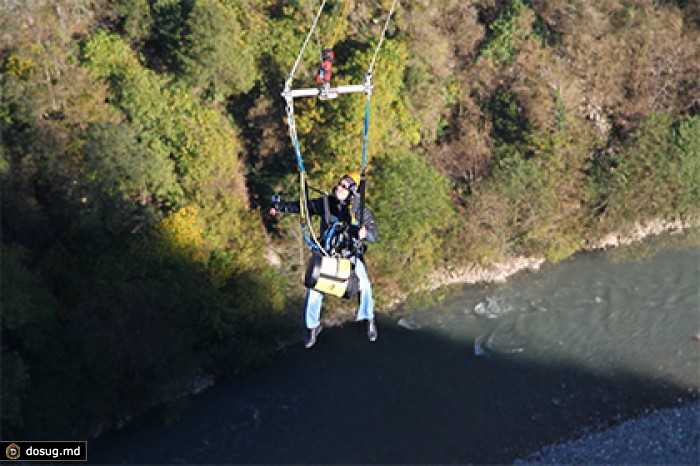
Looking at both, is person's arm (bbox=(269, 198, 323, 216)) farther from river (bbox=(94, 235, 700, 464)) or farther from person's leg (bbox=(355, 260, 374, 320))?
river (bbox=(94, 235, 700, 464))

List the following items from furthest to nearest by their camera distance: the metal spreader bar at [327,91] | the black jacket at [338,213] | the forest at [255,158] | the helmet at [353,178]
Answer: the forest at [255,158] < the black jacket at [338,213] < the helmet at [353,178] < the metal spreader bar at [327,91]

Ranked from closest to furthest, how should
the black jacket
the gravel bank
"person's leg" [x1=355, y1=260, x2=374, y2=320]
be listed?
the black jacket, "person's leg" [x1=355, y1=260, x2=374, y2=320], the gravel bank

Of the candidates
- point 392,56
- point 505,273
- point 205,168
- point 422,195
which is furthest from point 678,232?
point 205,168

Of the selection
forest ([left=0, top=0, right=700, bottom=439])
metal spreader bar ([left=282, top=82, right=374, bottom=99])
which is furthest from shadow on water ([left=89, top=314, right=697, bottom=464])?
metal spreader bar ([left=282, top=82, right=374, bottom=99])

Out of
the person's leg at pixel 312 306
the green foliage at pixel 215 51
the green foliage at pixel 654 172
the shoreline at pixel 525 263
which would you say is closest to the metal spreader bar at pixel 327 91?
the person's leg at pixel 312 306

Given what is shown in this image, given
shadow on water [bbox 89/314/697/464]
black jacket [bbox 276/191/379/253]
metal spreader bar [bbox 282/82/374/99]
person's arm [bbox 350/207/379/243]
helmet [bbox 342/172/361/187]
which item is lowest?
shadow on water [bbox 89/314/697/464]

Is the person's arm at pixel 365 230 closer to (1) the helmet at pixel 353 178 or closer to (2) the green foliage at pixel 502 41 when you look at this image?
(1) the helmet at pixel 353 178
